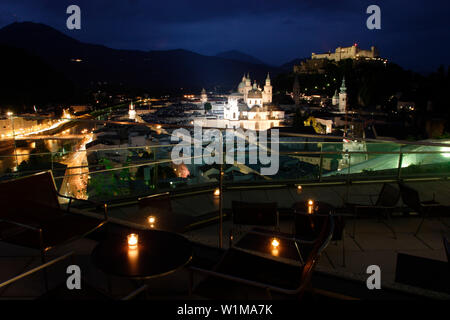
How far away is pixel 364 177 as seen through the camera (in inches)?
227

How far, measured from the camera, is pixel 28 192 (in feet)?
9.43

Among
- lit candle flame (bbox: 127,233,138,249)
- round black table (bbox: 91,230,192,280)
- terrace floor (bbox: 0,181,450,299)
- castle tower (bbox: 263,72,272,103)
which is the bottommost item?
terrace floor (bbox: 0,181,450,299)

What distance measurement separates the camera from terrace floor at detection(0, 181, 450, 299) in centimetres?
234

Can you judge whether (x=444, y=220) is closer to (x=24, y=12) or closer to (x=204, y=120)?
(x=204, y=120)

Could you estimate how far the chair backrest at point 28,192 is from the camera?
271 centimetres

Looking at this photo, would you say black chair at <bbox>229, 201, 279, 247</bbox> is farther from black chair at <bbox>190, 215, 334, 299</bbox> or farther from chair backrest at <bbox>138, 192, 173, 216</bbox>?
black chair at <bbox>190, 215, 334, 299</bbox>

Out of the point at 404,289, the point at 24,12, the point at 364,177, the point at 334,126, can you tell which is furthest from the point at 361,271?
the point at 24,12

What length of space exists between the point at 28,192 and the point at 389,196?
4.12 m

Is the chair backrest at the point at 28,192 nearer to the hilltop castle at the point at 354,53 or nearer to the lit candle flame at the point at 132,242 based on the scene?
the lit candle flame at the point at 132,242

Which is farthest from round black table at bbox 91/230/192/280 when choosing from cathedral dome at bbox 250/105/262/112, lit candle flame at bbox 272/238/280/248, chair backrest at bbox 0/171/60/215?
cathedral dome at bbox 250/105/262/112

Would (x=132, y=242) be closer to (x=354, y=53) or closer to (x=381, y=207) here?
(x=381, y=207)

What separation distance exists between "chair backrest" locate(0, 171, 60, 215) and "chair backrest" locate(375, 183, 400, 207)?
3.88 meters

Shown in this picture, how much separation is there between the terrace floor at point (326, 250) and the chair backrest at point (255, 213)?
442 millimetres

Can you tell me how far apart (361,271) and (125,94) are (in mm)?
101909
